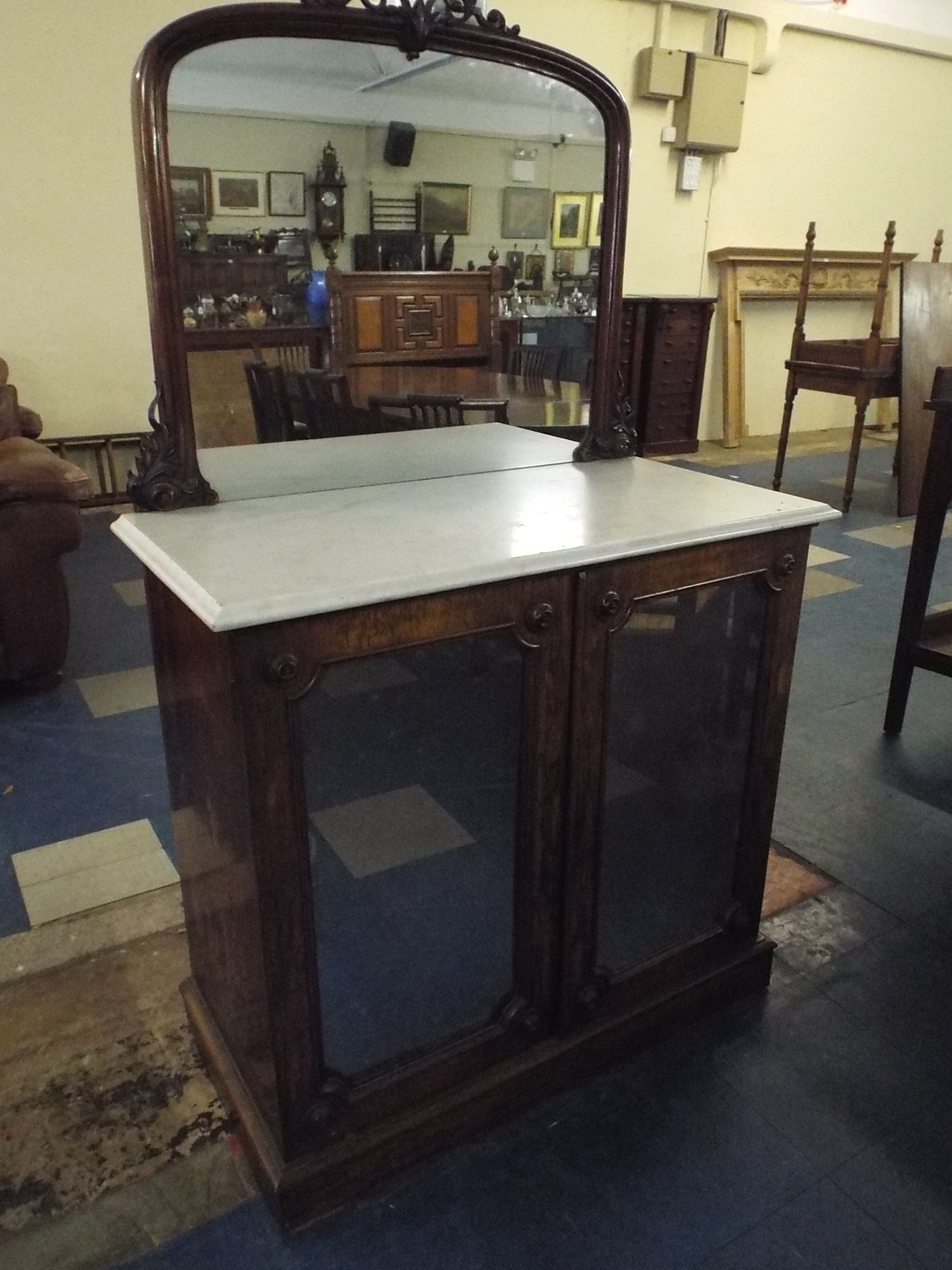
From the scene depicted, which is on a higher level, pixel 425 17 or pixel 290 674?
pixel 425 17

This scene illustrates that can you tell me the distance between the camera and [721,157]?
5.60 m

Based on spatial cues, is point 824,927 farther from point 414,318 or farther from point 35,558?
point 35,558

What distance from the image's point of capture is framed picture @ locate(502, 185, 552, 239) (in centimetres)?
159

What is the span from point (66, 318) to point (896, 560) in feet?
12.1

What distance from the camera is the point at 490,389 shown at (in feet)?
5.77

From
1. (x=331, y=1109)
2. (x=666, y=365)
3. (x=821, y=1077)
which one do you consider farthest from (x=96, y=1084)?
(x=666, y=365)

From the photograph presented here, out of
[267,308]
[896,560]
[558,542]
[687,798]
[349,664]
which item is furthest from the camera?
[896,560]

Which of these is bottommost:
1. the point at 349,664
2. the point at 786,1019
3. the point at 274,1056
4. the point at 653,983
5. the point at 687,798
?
the point at 786,1019

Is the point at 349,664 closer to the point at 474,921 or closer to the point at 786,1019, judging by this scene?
the point at 474,921

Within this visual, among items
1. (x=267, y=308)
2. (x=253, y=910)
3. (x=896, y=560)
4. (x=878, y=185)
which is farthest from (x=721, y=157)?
(x=253, y=910)

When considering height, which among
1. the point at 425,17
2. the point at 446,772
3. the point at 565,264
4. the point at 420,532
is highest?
the point at 425,17

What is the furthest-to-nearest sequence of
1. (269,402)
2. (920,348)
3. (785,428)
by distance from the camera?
(785,428), (920,348), (269,402)

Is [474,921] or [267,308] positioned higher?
[267,308]

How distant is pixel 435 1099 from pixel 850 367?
409 cm
